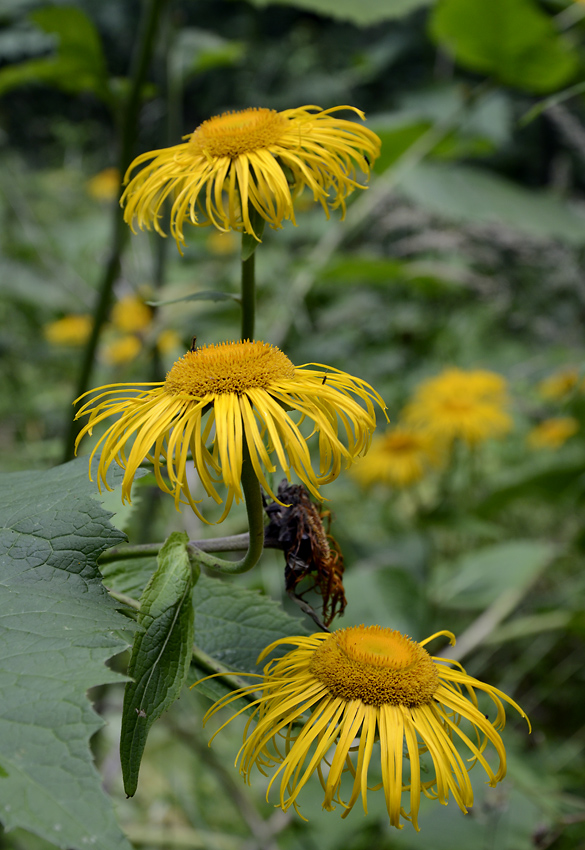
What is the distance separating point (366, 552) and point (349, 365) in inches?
21.4

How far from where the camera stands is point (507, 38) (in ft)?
5.24

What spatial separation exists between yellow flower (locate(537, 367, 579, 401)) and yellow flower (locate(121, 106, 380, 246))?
168cm

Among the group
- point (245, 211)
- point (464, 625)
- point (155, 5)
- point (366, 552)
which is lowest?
point (464, 625)

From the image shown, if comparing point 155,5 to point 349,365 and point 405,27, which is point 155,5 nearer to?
point 349,365

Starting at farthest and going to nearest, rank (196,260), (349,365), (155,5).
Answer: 1. (196,260)
2. (349,365)
3. (155,5)

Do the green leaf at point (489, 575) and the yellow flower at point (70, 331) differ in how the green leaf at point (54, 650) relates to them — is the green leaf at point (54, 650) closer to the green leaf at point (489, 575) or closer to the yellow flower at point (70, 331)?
the green leaf at point (489, 575)

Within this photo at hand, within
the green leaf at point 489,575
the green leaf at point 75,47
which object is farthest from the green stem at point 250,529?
the green leaf at point 489,575

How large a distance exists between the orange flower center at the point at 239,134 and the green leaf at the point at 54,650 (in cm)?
27

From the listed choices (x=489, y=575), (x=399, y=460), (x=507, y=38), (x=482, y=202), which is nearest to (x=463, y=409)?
(x=399, y=460)

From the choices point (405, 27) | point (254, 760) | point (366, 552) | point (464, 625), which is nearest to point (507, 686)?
point (464, 625)

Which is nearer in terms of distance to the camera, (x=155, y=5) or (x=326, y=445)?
(x=326, y=445)

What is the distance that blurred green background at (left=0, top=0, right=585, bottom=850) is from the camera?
1316 mm

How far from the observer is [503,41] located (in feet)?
5.26

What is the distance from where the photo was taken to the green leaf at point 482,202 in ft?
6.58
